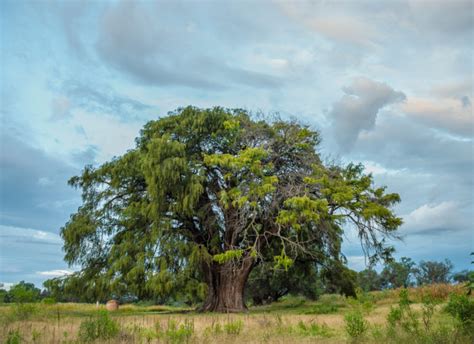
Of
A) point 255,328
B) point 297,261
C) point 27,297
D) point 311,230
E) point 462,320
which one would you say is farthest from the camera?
point 297,261

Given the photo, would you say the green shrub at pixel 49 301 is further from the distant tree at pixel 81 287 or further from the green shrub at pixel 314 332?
the distant tree at pixel 81 287

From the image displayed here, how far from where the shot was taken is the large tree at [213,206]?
25219 millimetres

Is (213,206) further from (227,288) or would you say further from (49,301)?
(49,301)

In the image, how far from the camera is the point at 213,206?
27781 mm

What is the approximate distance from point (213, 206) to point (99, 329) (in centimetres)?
1811

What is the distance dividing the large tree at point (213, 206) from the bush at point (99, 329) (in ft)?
46.8

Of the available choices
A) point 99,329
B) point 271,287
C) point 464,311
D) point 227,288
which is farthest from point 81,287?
point 464,311

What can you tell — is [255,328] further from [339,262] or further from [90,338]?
[339,262]

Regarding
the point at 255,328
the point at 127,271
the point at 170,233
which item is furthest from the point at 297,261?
the point at 255,328

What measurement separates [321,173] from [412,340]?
59.8ft

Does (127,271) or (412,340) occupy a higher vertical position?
(127,271)

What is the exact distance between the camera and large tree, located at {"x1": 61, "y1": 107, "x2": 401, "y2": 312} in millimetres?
25219

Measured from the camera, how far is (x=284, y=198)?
2620 centimetres

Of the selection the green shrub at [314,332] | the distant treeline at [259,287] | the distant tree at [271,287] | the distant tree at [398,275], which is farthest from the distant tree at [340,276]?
the distant tree at [398,275]
